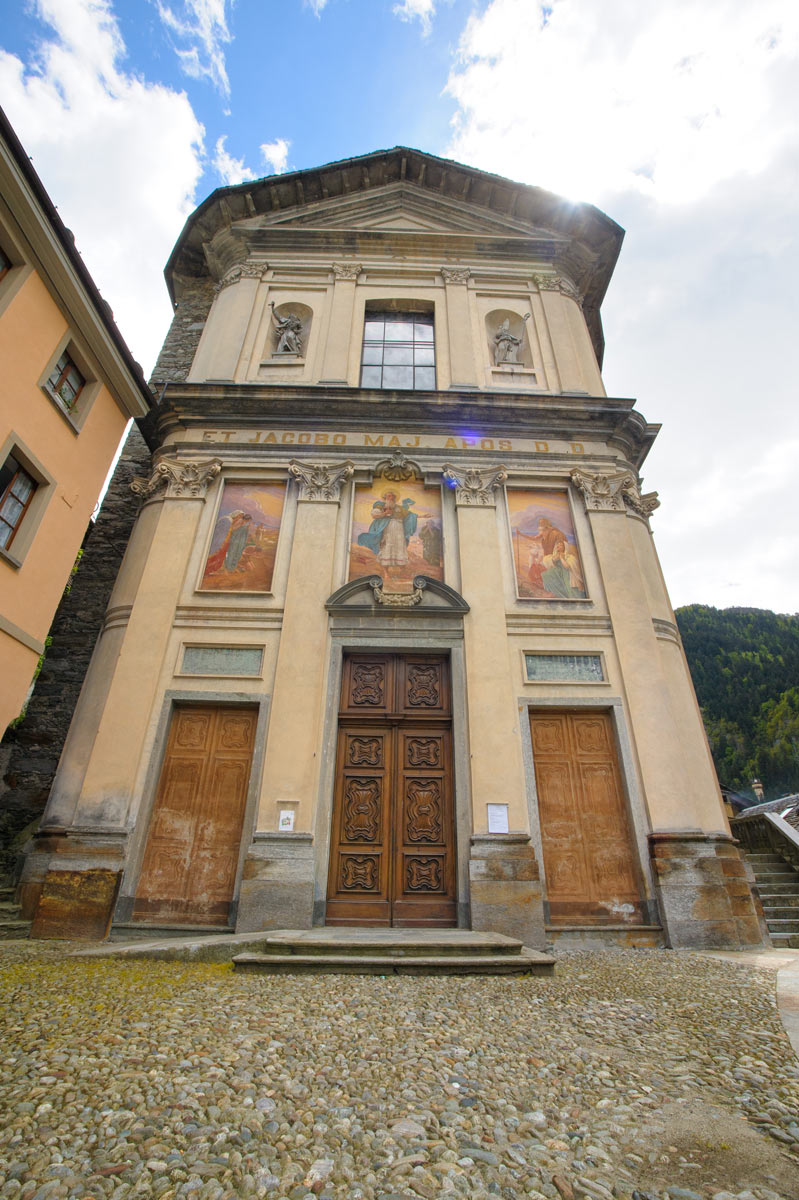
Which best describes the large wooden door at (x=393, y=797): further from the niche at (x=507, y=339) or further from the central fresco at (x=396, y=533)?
the niche at (x=507, y=339)

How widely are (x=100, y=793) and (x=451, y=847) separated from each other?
4.83 metres

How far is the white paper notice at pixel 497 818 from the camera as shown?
24.8 ft

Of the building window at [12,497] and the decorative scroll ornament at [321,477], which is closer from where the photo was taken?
the building window at [12,497]

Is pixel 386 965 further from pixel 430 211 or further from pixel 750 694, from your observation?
pixel 750 694

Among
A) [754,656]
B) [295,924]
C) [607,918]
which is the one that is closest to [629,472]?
[607,918]

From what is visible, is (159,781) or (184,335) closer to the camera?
(159,781)

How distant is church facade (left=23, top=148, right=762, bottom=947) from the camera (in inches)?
293

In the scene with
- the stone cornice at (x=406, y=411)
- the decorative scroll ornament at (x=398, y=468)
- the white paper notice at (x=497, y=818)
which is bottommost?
the white paper notice at (x=497, y=818)

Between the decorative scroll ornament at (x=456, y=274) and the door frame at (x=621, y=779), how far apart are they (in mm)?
10372

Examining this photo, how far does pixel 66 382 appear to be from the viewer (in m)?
9.08

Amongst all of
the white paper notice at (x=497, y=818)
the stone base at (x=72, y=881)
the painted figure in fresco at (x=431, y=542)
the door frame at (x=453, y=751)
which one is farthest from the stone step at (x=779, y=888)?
the stone base at (x=72, y=881)

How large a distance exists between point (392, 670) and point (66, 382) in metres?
6.90

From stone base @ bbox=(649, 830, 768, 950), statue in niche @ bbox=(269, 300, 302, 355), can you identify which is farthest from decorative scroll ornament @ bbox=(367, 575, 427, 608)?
statue in niche @ bbox=(269, 300, 302, 355)

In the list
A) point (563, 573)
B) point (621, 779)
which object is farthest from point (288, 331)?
point (621, 779)
